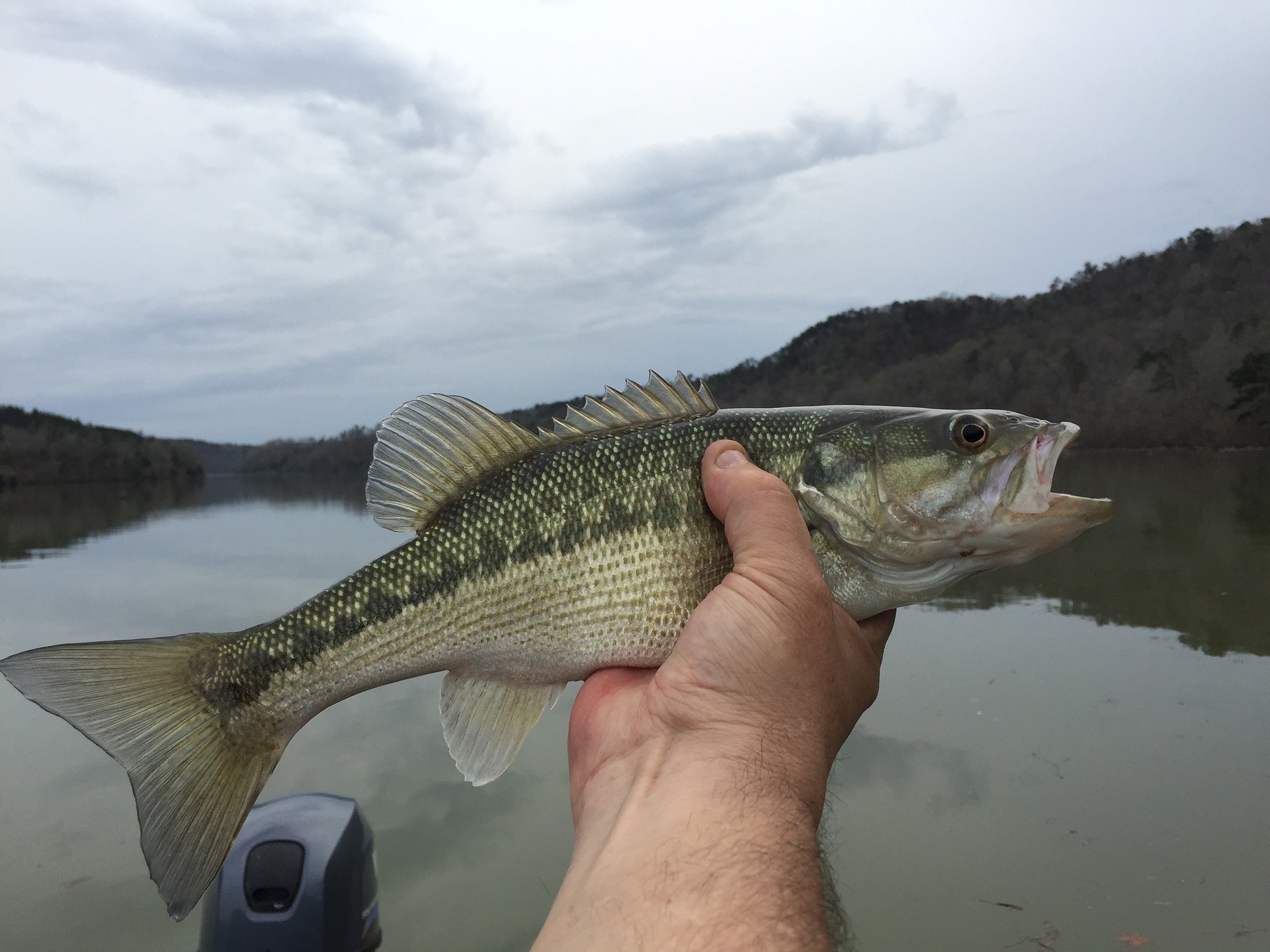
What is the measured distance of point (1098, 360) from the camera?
213 ft

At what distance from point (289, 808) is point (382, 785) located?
5.16 meters

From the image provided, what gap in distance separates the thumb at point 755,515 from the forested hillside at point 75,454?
118m

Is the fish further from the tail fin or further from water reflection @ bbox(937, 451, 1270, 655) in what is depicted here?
water reflection @ bbox(937, 451, 1270, 655)

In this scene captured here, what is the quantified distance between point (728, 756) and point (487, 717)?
4.16 ft

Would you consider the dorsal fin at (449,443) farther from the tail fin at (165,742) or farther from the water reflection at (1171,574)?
the water reflection at (1171,574)

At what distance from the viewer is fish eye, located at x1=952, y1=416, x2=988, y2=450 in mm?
2770

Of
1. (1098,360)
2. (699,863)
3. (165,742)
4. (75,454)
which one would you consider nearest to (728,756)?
(699,863)

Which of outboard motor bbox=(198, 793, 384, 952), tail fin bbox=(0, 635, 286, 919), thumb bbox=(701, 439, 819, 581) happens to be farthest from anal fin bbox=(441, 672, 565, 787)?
outboard motor bbox=(198, 793, 384, 952)

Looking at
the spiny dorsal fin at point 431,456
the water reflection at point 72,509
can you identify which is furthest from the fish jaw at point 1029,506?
the water reflection at point 72,509

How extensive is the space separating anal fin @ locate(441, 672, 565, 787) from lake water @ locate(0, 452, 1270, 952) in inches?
163

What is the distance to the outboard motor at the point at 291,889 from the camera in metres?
3.70

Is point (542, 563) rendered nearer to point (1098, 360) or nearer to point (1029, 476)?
point (1029, 476)

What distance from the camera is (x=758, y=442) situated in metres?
2.94

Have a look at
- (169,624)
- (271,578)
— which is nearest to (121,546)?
(271,578)
